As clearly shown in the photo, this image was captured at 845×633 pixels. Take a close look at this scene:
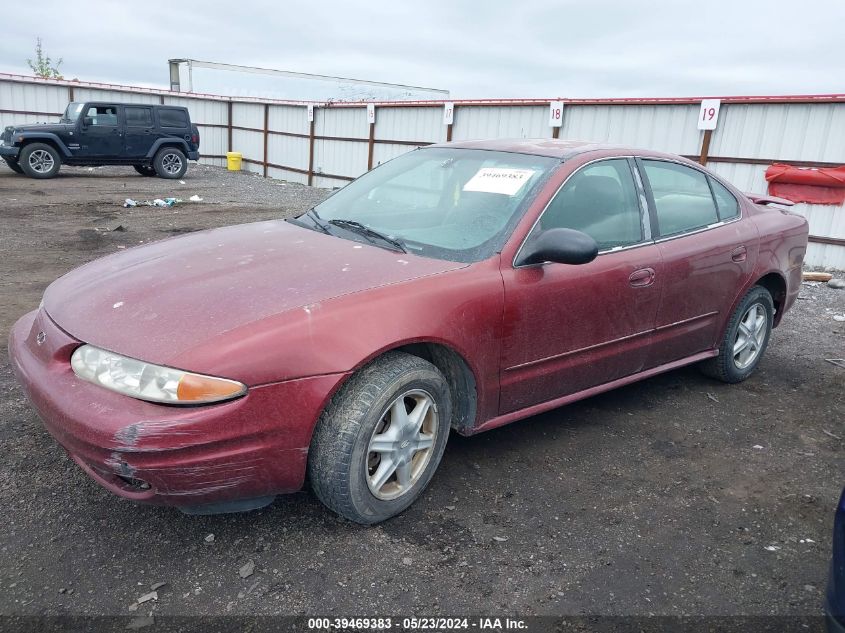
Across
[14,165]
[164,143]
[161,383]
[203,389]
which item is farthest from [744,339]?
[14,165]

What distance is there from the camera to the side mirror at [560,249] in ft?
9.58

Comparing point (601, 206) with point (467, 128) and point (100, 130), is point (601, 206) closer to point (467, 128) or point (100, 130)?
point (467, 128)

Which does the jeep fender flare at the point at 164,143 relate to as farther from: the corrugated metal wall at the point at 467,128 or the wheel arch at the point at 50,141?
the corrugated metal wall at the point at 467,128

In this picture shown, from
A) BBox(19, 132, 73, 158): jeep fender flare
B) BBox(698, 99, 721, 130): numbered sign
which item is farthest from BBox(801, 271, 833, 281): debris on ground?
BBox(19, 132, 73, 158): jeep fender flare

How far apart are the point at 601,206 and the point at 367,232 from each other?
1226 millimetres

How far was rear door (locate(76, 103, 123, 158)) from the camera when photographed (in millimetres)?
16266

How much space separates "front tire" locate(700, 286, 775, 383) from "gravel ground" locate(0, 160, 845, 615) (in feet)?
1.01

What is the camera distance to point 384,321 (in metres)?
2.57

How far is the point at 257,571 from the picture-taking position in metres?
2.44

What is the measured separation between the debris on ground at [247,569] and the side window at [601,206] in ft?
6.24

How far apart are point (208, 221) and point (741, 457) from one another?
975cm

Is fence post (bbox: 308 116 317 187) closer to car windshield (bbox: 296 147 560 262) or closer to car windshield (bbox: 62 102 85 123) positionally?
car windshield (bbox: 62 102 85 123)

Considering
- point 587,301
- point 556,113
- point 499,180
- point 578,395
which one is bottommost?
point 578,395

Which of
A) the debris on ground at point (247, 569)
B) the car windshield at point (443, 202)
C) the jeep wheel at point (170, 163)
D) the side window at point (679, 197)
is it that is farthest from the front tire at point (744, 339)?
the jeep wheel at point (170, 163)
